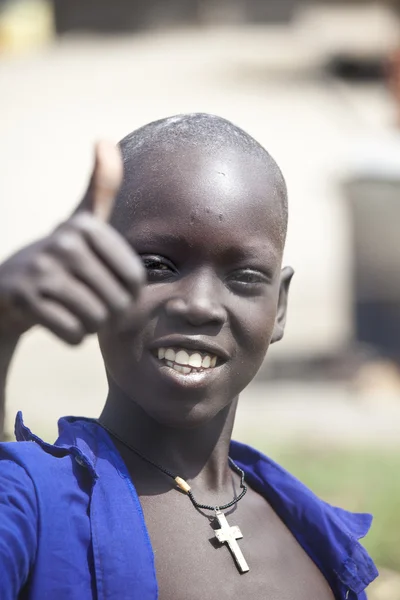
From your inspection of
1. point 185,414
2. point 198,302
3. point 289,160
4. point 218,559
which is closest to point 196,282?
point 198,302

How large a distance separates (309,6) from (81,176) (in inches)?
495

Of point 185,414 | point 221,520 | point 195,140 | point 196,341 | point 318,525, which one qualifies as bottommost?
point 318,525

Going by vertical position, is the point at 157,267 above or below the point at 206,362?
above

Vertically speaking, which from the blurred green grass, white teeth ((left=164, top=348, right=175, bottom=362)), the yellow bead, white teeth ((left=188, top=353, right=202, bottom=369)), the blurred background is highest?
white teeth ((left=164, top=348, right=175, bottom=362))

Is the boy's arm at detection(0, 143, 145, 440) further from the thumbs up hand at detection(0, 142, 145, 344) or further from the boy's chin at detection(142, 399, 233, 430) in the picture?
the boy's chin at detection(142, 399, 233, 430)

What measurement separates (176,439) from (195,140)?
53 centimetres

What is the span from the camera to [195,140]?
208 cm

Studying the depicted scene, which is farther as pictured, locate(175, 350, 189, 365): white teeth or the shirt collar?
the shirt collar

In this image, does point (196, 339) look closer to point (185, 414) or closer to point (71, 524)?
point (185, 414)

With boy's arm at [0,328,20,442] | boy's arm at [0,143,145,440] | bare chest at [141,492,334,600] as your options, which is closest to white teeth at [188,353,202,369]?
bare chest at [141,492,334,600]

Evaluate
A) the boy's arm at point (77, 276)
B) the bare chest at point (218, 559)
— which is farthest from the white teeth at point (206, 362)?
the boy's arm at point (77, 276)

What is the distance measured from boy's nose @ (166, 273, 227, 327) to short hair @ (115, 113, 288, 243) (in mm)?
246

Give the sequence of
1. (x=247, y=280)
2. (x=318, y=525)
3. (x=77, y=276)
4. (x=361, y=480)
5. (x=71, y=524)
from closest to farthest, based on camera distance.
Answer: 1. (x=77, y=276)
2. (x=71, y=524)
3. (x=247, y=280)
4. (x=318, y=525)
5. (x=361, y=480)

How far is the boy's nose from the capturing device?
1.91 metres
